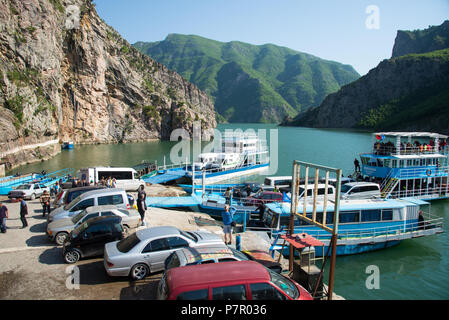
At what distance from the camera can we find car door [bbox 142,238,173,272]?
1049 cm

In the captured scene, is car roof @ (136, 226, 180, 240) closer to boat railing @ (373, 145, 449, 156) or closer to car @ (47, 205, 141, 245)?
car @ (47, 205, 141, 245)

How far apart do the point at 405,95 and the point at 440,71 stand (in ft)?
63.8

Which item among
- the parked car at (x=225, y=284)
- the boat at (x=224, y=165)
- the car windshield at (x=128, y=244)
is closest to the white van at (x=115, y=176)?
the boat at (x=224, y=165)

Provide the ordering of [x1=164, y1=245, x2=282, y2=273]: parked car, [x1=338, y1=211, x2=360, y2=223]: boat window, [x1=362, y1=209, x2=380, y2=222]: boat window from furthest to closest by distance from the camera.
A: 1. [x1=362, y1=209, x2=380, y2=222]: boat window
2. [x1=338, y1=211, x2=360, y2=223]: boat window
3. [x1=164, y1=245, x2=282, y2=273]: parked car

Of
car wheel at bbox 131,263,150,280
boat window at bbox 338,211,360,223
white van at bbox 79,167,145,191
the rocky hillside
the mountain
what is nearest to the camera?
car wheel at bbox 131,263,150,280

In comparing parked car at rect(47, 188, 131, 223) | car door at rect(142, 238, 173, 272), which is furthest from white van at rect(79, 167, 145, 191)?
car door at rect(142, 238, 173, 272)

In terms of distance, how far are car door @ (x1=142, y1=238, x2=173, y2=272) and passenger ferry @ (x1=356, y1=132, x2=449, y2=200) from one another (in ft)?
79.0

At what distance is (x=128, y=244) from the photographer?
1076cm

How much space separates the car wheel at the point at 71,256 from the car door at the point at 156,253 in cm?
305

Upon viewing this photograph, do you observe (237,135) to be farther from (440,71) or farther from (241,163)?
(440,71)

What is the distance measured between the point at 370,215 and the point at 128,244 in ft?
49.1

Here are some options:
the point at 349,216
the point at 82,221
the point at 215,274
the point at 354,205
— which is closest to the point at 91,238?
the point at 82,221

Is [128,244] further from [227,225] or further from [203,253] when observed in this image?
[227,225]

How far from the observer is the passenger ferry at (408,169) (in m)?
28.9
